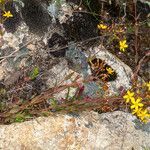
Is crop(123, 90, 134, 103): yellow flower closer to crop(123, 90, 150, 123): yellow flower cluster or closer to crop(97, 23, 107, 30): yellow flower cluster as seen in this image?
crop(123, 90, 150, 123): yellow flower cluster

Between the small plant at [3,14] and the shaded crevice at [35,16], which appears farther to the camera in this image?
the shaded crevice at [35,16]

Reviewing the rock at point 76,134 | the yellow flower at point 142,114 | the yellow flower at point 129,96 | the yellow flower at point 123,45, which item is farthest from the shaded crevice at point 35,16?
the yellow flower at point 142,114

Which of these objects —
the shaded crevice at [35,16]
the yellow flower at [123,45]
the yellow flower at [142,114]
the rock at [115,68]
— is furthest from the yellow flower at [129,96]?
the shaded crevice at [35,16]

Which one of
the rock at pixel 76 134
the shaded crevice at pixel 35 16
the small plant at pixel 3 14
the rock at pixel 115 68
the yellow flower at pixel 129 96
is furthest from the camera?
the rock at pixel 115 68

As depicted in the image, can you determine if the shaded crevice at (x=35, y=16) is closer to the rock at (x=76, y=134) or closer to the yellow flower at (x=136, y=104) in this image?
the rock at (x=76, y=134)

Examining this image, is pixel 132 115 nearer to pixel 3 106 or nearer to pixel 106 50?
pixel 106 50

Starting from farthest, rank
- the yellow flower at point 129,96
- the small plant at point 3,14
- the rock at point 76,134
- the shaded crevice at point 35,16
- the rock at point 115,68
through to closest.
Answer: the rock at point 115,68 < the shaded crevice at point 35,16 < the small plant at point 3,14 < the yellow flower at point 129,96 < the rock at point 76,134

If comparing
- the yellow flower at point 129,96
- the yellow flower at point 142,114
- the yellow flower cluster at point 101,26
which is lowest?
the yellow flower at point 142,114

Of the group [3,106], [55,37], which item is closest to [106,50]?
[55,37]

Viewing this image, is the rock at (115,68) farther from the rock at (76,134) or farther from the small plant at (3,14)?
the small plant at (3,14)

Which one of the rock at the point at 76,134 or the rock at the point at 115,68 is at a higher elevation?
the rock at the point at 115,68
